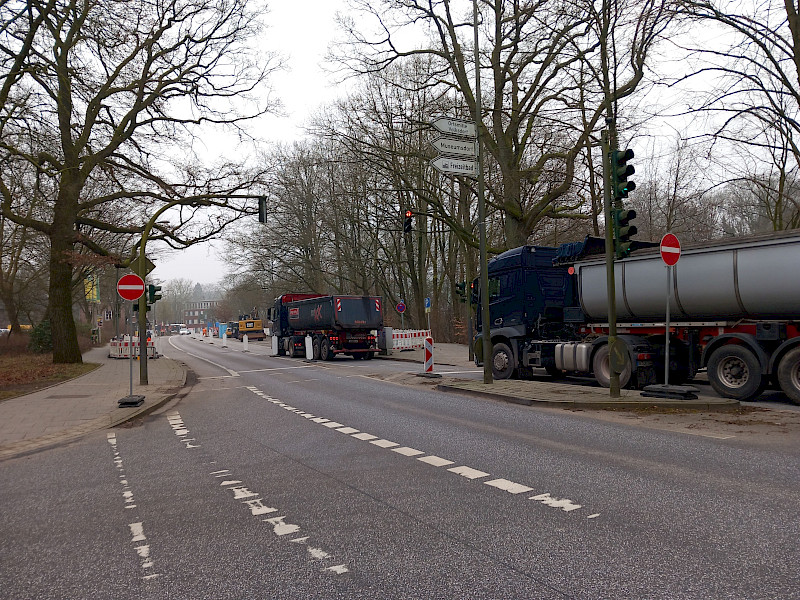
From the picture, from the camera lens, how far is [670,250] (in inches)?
420

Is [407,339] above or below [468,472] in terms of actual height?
above

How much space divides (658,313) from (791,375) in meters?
2.73

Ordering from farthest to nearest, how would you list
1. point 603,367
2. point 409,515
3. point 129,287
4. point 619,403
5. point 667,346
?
point 129,287
point 603,367
point 667,346
point 619,403
point 409,515

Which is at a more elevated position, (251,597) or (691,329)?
(691,329)

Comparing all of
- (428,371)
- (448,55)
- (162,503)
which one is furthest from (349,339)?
(162,503)

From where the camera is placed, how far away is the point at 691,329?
38.1 ft

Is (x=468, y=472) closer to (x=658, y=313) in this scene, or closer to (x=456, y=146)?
(x=658, y=313)

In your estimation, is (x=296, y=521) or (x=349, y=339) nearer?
(x=296, y=521)

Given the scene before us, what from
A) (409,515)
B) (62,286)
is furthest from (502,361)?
(62,286)

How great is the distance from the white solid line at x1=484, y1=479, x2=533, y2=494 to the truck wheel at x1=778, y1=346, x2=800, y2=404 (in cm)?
663

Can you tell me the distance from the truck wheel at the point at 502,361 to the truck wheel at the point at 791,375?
21.2 feet

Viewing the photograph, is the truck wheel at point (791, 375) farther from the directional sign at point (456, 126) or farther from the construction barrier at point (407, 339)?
the construction barrier at point (407, 339)

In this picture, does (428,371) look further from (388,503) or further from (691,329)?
(388,503)

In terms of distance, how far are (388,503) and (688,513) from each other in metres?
2.28
